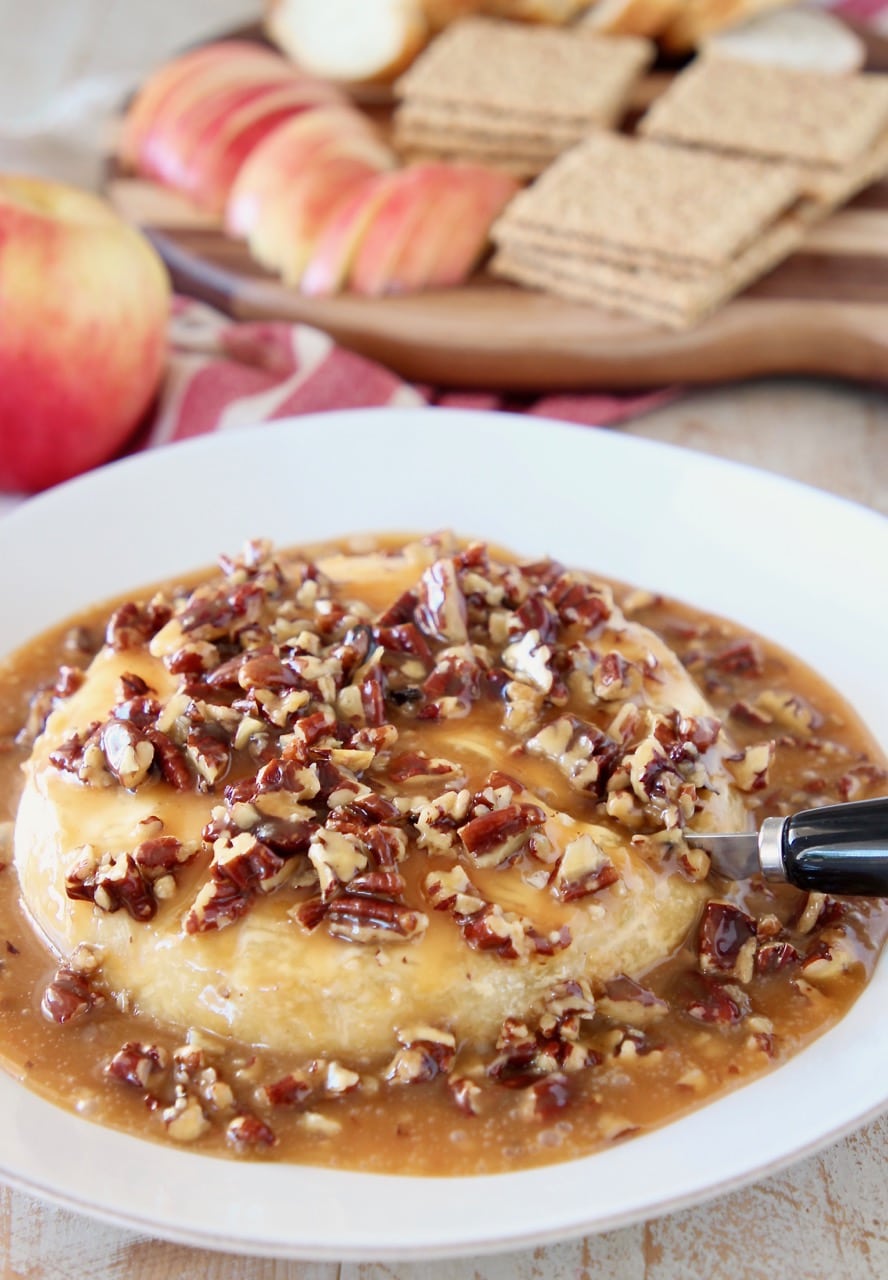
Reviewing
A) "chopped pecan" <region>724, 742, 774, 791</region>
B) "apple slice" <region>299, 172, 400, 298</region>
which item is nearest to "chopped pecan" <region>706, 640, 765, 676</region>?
"chopped pecan" <region>724, 742, 774, 791</region>

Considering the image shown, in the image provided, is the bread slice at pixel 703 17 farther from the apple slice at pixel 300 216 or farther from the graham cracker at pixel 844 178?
the apple slice at pixel 300 216

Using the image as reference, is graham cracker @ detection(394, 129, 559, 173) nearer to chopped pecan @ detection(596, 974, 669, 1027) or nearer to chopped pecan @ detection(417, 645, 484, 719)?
chopped pecan @ detection(417, 645, 484, 719)

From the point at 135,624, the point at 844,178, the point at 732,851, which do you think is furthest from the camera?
the point at 844,178

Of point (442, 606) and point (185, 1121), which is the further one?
point (442, 606)

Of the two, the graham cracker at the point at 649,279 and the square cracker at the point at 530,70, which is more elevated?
the square cracker at the point at 530,70

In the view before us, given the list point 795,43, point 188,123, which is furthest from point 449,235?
point 795,43

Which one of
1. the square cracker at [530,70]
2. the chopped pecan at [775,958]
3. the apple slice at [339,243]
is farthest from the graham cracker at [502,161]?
the chopped pecan at [775,958]

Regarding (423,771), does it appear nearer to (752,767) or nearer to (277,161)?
(752,767)
